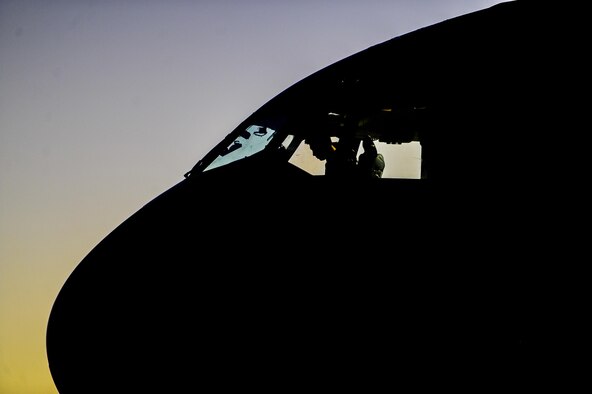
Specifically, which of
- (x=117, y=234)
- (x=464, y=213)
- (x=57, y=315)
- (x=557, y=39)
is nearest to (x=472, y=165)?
(x=464, y=213)

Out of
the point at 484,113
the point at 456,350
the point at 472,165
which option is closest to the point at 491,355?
the point at 456,350

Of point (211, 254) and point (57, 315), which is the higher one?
point (211, 254)

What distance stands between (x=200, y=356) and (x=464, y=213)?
4.93 feet

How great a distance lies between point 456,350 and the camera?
87.1 inches

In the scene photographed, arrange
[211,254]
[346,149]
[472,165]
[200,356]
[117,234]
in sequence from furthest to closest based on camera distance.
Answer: [346,149] → [117,234] → [472,165] → [211,254] → [200,356]

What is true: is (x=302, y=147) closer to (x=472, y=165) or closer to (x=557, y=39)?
(x=472, y=165)

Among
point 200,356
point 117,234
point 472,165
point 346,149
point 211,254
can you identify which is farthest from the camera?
point 346,149

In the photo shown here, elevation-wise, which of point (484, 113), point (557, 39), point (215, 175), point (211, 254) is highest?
point (557, 39)

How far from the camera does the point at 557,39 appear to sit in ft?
9.36

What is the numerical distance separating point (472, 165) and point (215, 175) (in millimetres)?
1522

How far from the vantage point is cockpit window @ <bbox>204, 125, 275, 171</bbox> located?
343cm

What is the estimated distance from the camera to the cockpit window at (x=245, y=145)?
3.43 metres

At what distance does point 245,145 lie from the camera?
3.65 m

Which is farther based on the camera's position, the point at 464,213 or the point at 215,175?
the point at 215,175
